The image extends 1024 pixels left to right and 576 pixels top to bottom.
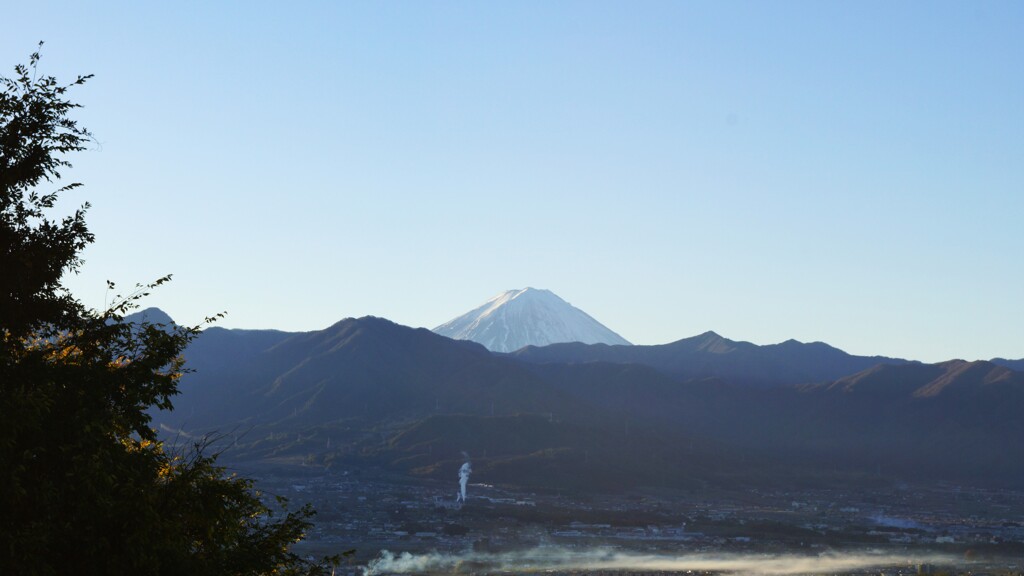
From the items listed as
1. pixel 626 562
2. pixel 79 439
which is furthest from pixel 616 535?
pixel 79 439

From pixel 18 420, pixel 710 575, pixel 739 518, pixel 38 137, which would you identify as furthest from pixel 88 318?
pixel 739 518

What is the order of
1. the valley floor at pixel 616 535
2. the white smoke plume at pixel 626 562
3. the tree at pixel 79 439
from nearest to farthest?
the tree at pixel 79 439
the white smoke plume at pixel 626 562
the valley floor at pixel 616 535

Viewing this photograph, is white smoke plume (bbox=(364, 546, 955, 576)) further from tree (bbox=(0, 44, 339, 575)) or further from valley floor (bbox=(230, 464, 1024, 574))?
tree (bbox=(0, 44, 339, 575))

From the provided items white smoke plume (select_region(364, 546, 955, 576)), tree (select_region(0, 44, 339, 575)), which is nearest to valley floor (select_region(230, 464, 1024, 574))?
white smoke plume (select_region(364, 546, 955, 576))

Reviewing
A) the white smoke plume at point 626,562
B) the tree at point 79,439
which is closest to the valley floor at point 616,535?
the white smoke plume at point 626,562

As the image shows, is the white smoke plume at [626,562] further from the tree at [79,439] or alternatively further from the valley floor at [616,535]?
the tree at [79,439]

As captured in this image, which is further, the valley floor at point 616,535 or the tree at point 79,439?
the valley floor at point 616,535
